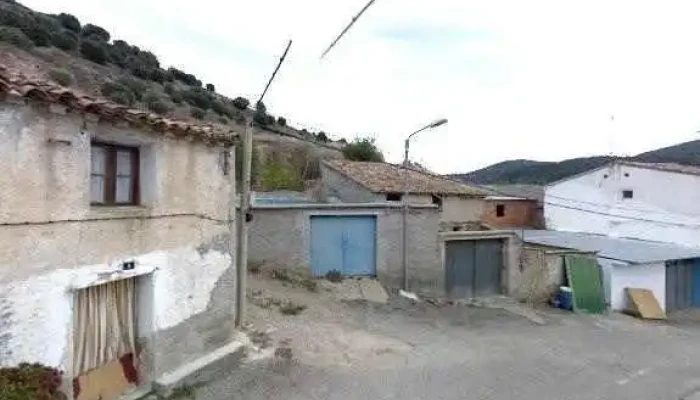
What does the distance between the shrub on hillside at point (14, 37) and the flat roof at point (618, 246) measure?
27.1 m

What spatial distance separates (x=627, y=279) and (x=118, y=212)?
21385 millimetres

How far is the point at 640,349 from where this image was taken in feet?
50.6

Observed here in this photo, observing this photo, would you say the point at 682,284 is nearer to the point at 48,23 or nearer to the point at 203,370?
the point at 203,370

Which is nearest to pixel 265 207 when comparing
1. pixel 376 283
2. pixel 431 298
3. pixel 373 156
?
pixel 376 283

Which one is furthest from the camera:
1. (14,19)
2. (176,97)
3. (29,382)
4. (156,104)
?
(176,97)

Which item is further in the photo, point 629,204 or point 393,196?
point 629,204

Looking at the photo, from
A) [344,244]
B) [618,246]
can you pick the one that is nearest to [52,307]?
[344,244]

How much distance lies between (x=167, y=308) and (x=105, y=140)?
260 centimetres

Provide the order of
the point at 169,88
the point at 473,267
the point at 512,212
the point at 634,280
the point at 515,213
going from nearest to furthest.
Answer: the point at 473,267, the point at 634,280, the point at 512,212, the point at 515,213, the point at 169,88

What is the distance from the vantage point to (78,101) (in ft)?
22.2

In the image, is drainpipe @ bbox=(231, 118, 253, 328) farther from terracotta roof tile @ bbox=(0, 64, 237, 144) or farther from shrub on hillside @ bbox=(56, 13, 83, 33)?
shrub on hillside @ bbox=(56, 13, 83, 33)

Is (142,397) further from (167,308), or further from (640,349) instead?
(640,349)

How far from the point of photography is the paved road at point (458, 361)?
9.97 metres

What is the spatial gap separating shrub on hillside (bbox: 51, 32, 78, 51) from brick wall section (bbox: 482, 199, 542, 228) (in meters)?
27.6
